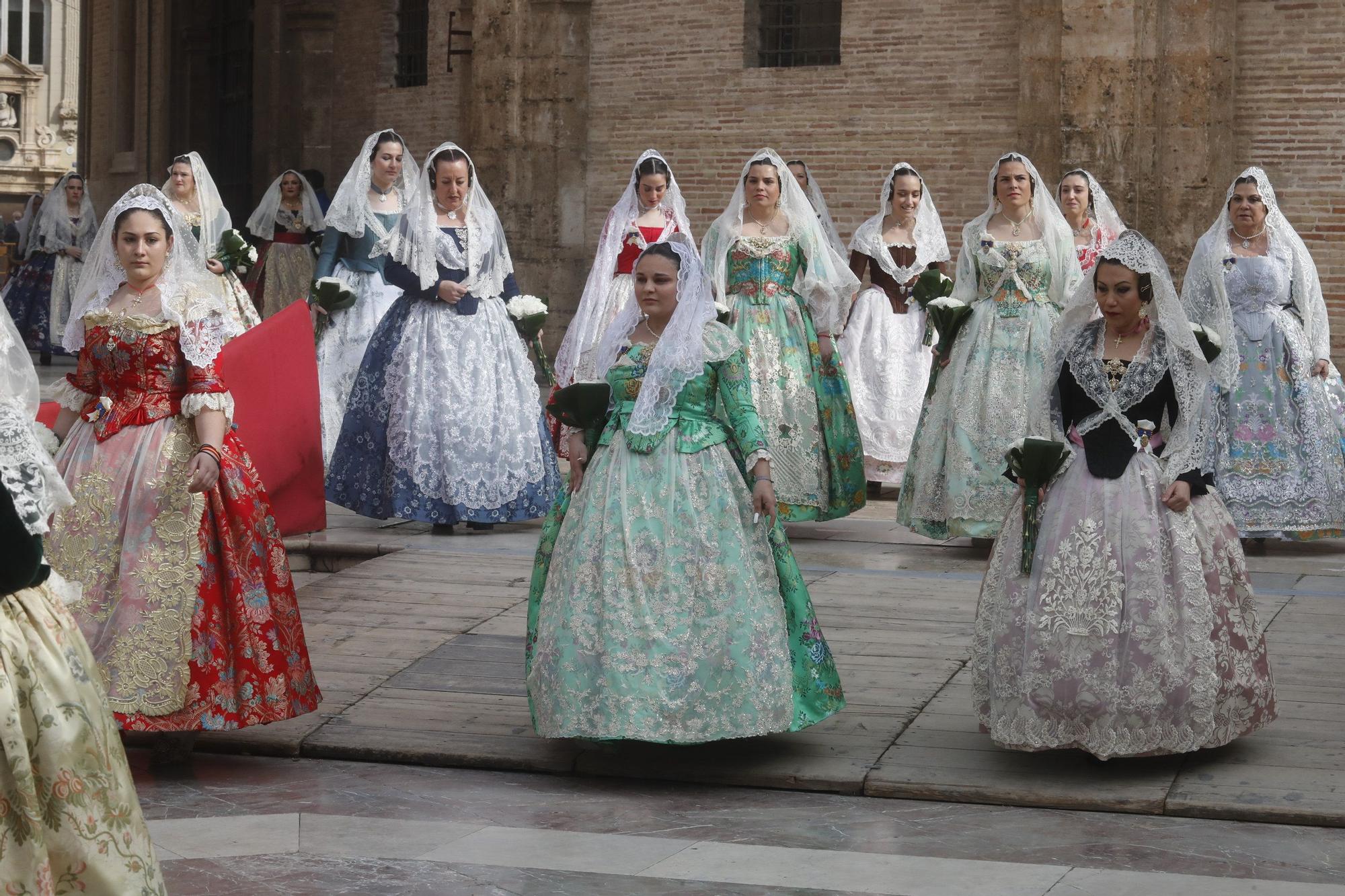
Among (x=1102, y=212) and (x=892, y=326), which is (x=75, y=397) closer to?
(x=1102, y=212)

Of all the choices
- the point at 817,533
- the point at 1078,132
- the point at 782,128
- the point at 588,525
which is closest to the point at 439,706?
the point at 588,525

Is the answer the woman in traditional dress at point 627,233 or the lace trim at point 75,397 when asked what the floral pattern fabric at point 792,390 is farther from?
the lace trim at point 75,397

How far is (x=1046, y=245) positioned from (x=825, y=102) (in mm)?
7048

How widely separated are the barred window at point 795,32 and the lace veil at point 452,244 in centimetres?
702

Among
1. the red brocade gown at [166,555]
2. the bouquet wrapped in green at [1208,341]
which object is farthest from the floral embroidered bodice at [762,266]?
the red brocade gown at [166,555]

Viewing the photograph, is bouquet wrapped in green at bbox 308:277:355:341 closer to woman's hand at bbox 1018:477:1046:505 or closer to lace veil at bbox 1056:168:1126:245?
lace veil at bbox 1056:168:1126:245

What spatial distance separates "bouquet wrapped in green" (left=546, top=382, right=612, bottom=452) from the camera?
6.03 metres

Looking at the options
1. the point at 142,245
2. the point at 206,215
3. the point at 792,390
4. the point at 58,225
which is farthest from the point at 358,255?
the point at 58,225

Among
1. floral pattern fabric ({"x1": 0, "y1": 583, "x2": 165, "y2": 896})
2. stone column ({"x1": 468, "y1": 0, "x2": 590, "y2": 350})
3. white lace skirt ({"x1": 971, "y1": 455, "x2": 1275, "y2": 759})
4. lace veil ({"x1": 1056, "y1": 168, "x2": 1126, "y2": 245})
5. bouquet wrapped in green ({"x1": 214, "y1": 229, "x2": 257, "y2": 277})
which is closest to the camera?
floral pattern fabric ({"x1": 0, "y1": 583, "x2": 165, "y2": 896})

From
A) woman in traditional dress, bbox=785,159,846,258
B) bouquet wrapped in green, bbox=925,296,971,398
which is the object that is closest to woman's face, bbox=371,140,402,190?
woman in traditional dress, bbox=785,159,846,258

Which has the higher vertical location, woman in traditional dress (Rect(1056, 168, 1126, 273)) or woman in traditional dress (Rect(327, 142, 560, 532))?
woman in traditional dress (Rect(1056, 168, 1126, 273))

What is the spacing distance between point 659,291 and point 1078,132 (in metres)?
9.31

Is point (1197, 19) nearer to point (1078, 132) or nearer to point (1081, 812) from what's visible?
point (1078, 132)

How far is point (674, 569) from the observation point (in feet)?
18.8
